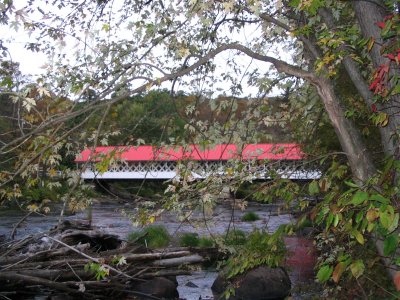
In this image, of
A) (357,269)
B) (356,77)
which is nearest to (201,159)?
(356,77)

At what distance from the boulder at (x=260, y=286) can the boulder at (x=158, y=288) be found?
1025 mm

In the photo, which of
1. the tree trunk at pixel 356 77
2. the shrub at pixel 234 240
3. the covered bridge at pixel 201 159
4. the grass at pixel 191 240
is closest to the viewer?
the tree trunk at pixel 356 77

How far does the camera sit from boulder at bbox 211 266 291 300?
11102 millimetres

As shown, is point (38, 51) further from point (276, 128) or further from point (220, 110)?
point (276, 128)

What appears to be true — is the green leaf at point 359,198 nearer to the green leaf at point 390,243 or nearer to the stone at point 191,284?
the green leaf at point 390,243

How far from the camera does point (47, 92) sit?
418 centimetres

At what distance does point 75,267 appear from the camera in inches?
365

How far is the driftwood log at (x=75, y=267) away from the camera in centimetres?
871

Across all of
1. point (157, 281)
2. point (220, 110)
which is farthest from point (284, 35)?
point (157, 281)

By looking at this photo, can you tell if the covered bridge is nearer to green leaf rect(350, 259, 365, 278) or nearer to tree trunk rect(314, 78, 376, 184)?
tree trunk rect(314, 78, 376, 184)

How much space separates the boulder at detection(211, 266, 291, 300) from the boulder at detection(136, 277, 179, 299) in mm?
1025

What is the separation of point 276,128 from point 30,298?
599cm

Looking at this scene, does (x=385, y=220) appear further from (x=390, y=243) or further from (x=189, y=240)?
(x=189, y=240)

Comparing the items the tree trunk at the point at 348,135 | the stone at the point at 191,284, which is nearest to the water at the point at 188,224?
the stone at the point at 191,284
